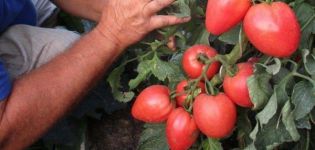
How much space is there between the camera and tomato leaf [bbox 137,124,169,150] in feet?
4.32

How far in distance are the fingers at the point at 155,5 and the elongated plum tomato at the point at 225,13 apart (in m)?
0.23

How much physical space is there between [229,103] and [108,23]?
0.46 metres

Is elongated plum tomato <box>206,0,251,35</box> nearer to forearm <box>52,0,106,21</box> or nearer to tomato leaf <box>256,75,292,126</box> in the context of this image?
tomato leaf <box>256,75,292,126</box>

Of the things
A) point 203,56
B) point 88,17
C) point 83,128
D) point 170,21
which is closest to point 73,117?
point 83,128

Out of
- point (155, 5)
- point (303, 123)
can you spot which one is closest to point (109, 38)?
point (155, 5)

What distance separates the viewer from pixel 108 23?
138cm

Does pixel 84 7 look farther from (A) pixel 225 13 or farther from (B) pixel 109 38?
(A) pixel 225 13

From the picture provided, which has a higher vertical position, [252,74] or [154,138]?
[252,74]

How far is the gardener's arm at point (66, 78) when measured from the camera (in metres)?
1.34

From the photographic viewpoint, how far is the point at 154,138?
133 cm

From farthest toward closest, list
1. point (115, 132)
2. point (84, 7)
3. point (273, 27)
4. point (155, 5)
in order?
point (84, 7)
point (115, 132)
point (155, 5)
point (273, 27)

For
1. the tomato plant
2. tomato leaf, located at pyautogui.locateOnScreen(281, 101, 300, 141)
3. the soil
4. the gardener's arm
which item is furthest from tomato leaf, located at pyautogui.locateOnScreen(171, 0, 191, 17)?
the soil

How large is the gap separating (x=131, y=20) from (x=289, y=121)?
0.50m

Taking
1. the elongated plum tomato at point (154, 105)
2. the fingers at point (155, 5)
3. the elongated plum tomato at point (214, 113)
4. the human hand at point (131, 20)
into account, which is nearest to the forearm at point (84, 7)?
the human hand at point (131, 20)
